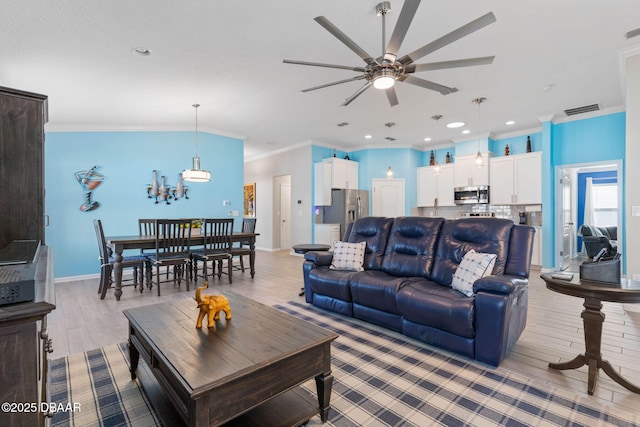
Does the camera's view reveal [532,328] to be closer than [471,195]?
Yes

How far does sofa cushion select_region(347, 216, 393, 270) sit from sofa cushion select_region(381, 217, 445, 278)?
81mm

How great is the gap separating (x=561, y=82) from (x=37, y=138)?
18.1ft

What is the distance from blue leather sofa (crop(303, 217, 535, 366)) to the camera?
224cm

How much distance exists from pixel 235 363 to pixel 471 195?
660 cm

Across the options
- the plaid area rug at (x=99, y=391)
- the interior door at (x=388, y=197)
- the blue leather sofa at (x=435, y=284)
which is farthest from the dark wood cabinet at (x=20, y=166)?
the interior door at (x=388, y=197)

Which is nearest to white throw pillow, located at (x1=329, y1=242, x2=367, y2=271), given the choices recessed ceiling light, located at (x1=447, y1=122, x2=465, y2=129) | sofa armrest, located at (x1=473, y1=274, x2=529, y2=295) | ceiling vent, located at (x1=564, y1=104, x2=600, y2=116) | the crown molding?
sofa armrest, located at (x1=473, y1=274, x2=529, y2=295)

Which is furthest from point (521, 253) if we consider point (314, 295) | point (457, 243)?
point (314, 295)

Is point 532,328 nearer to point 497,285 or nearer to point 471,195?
point 497,285

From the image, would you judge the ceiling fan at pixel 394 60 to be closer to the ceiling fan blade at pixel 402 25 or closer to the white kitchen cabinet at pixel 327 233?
the ceiling fan blade at pixel 402 25

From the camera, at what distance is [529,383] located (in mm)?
2016

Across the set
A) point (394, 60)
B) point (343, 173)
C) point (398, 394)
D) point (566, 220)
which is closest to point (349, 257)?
point (398, 394)

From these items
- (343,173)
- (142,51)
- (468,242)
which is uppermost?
(142,51)

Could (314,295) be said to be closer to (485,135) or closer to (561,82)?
(561,82)

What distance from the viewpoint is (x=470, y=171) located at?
6.74m
